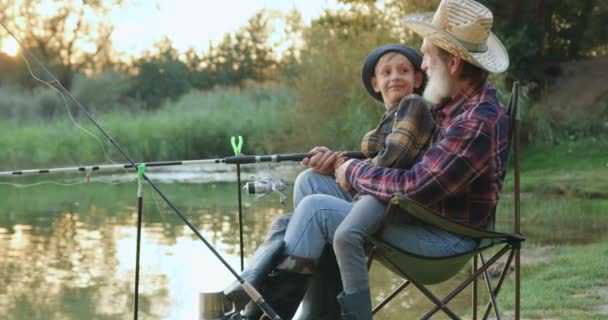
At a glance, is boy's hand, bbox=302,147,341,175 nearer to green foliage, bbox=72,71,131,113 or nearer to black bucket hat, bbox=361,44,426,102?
black bucket hat, bbox=361,44,426,102

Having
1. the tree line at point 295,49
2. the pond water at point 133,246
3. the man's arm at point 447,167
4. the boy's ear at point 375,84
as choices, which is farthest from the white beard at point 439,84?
the tree line at point 295,49

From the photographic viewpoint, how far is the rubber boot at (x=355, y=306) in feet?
7.80

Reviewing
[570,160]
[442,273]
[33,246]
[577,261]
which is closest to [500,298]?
[577,261]

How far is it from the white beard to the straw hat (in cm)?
6

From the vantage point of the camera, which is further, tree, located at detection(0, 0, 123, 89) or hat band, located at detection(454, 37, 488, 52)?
tree, located at detection(0, 0, 123, 89)

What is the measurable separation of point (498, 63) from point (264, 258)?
2.54 feet

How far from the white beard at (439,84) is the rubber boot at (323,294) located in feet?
1.81

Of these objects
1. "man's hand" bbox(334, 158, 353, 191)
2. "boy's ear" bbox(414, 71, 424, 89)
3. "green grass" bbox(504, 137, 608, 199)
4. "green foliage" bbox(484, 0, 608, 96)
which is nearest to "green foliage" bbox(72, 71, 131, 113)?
"green foliage" bbox(484, 0, 608, 96)

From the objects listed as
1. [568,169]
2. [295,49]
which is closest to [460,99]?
[568,169]

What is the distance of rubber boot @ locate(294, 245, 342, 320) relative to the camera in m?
2.73

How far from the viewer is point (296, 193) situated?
2.75 metres

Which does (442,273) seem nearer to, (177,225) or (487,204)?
(487,204)

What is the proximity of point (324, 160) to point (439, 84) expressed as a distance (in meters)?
0.40

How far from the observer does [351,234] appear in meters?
2.37
